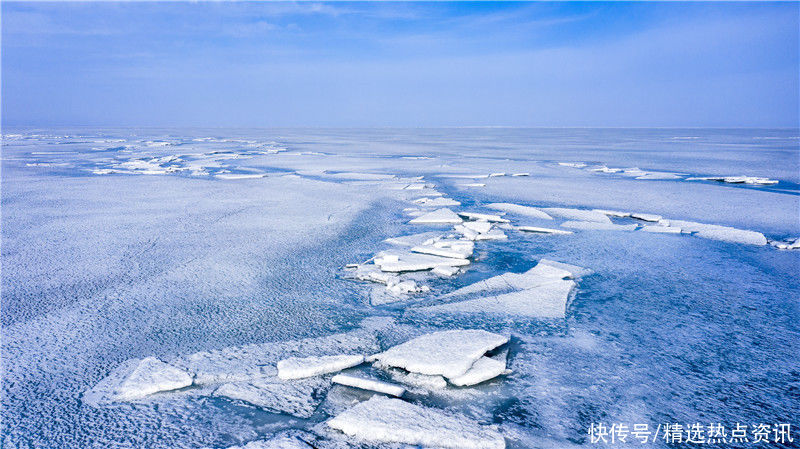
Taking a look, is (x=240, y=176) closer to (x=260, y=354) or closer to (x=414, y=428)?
(x=260, y=354)

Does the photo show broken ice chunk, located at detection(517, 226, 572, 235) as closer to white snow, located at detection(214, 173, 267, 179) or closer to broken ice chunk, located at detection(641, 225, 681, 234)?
broken ice chunk, located at detection(641, 225, 681, 234)

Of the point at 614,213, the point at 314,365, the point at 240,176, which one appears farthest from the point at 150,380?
the point at 240,176

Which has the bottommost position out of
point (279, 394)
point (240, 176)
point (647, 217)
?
point (279, 394)

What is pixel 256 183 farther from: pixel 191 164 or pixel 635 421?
pixel 635 421

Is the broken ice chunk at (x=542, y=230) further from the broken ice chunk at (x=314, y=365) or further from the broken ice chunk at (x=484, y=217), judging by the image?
the broken ice chunk at (x=314, y=365)

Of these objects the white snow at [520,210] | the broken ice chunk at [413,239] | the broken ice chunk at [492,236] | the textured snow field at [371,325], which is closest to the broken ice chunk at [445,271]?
the textured snow field at [371,325]

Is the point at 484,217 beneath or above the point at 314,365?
above
